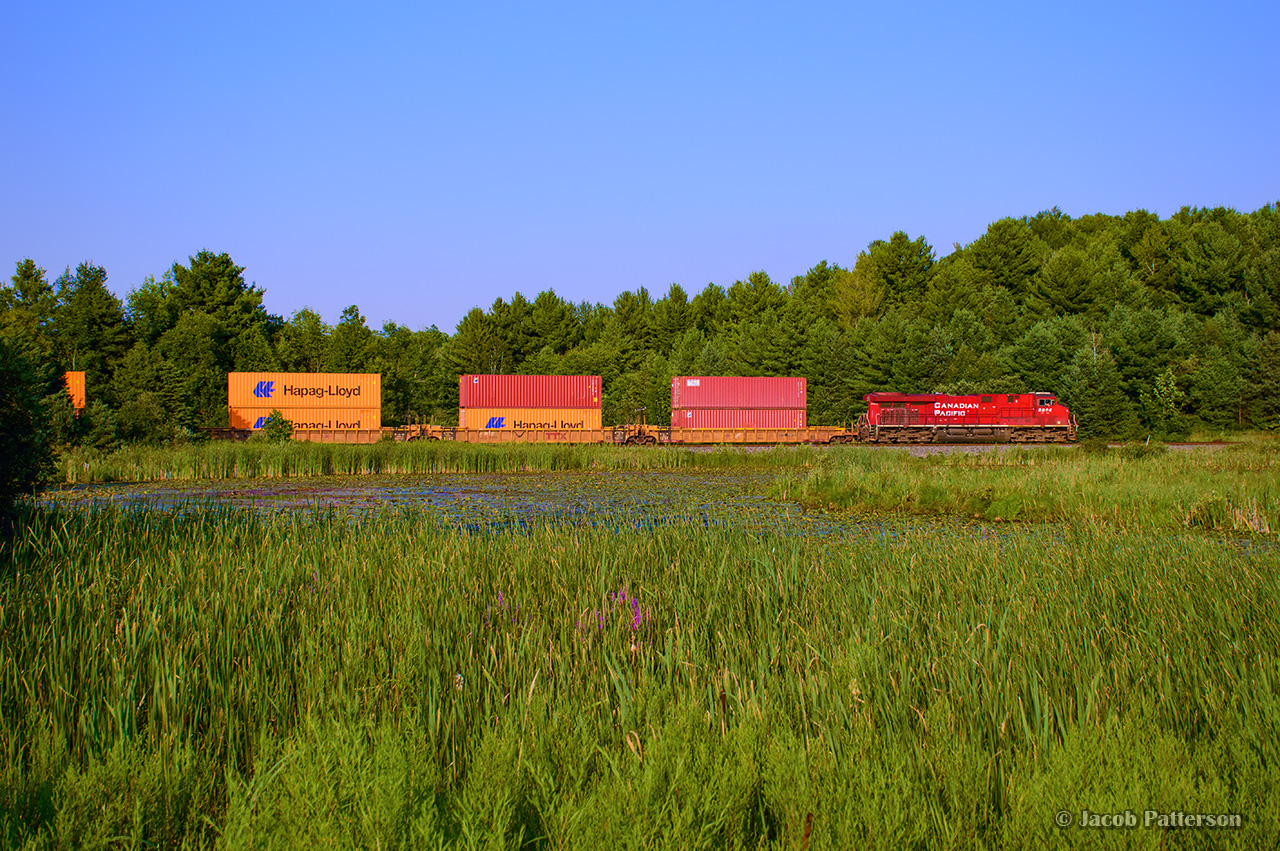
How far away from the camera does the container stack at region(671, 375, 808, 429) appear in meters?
41.9

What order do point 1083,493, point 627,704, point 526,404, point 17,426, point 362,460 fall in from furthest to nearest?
point 526,404 → point 362,460 → point 1083,493 → point 17,426 → point 627,704

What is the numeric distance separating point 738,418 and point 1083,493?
2878 centimetres

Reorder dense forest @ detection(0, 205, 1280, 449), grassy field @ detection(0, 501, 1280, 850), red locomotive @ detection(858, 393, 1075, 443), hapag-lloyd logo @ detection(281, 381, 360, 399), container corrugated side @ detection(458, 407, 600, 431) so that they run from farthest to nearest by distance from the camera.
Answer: dense forest @ detection(0, 205, 1280, 449), container corrugated side @ detection(458, 407, 600, 431), red locomotive @ detection(858, 393, 1075, 443), hapag-lloyd logo @ detection(281, 381, 360, 399), grassy field @ detection(0, 501, 1280, 850)

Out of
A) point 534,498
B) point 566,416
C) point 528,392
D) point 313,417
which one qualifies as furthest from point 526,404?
point 534,498

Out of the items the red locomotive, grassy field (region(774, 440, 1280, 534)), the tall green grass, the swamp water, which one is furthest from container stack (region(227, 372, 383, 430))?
grassy field (region(774, 440, 1280, 534))

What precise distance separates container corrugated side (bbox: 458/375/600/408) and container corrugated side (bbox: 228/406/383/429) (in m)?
4.81

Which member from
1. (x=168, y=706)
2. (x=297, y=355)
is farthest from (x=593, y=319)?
(x=168, y=706)

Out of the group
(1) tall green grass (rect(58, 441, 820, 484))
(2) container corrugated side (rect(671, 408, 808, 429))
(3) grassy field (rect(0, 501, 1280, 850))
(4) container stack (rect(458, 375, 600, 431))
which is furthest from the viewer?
(2) container corrugated side (rect(671, 408, 808, 429))

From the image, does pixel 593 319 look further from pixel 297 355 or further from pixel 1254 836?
pixel 1254 836

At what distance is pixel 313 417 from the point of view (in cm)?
3850

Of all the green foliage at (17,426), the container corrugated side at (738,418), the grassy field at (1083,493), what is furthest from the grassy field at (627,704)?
the container corrugated side at (738,418)

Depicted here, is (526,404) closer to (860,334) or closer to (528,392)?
Answer: (528,392)

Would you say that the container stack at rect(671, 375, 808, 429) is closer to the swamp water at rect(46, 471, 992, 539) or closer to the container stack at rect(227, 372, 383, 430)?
the container stack at rect(227, 372, 383, 430)

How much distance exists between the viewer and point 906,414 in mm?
39688
